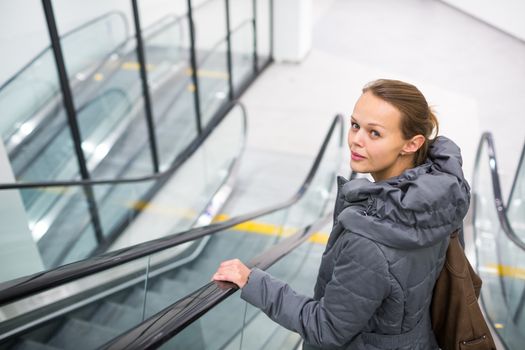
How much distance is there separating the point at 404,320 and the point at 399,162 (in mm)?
490

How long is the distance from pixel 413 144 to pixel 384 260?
1.30 ft

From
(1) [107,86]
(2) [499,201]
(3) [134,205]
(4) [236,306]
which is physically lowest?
(3) [134,205]

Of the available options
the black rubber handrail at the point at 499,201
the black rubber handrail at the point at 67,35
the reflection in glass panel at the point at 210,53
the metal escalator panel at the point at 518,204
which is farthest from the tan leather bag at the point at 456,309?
the reflection in glass panel at the point at 210,53

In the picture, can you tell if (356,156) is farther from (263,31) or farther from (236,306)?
(263,31)

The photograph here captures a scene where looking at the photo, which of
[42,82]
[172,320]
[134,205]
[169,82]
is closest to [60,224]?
[134,205]

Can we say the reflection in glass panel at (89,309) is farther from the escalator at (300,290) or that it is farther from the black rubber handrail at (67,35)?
the black rubber handrail at (67,35)

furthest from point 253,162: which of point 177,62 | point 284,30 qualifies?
point 284,30

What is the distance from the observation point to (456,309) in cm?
166

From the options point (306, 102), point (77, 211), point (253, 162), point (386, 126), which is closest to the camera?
point (386, 126)

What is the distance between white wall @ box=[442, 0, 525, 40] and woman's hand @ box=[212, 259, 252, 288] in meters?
9.72

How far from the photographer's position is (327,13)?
12398mm

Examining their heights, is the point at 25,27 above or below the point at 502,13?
above

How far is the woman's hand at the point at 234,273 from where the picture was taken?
1.78 metres

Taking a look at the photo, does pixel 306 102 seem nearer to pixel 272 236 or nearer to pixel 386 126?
pixel 272 236
